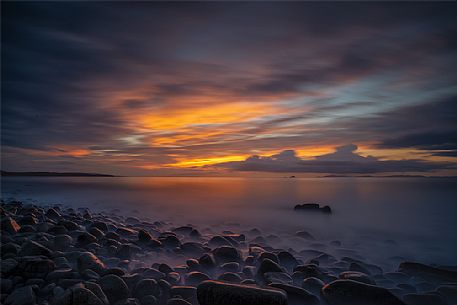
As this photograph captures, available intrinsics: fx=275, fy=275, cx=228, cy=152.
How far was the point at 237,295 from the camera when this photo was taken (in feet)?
11.9

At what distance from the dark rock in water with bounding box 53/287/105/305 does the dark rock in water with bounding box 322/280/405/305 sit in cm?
361

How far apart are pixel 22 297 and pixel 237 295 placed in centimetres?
306

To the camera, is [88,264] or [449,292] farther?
[88,264]

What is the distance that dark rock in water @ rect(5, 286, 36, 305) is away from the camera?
3.84 meters

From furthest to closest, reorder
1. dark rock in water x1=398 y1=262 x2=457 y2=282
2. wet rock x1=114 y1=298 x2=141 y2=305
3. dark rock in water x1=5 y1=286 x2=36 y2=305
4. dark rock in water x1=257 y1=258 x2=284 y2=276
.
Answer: dark rock in water x1=398 y1=262 x2=457 y2=282, dark rock in water x1=257 y1=258 x2=284 y2=276, wet rock x1=114 y1=298 x2=141 y2=305, dark rock in water x1=5 y1=286 x2=36 y2=305

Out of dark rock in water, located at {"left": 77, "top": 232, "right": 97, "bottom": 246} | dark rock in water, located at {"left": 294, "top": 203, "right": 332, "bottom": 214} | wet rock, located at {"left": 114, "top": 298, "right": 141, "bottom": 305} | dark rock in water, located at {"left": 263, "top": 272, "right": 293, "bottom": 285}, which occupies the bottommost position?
dark rock in water, located at {"left": 294, "top": 203, "right": 332, "bottom": 214}

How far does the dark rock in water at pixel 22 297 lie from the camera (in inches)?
151

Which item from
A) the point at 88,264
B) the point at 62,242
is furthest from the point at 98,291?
the point at 62,242

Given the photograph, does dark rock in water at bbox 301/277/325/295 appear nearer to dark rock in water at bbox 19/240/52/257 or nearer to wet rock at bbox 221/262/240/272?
wet rock at bbox 221/262/240/272

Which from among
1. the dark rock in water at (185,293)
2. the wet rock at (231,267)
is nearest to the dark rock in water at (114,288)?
the dark rock in water at (185,293)

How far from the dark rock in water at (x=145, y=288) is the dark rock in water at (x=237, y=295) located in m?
1.14

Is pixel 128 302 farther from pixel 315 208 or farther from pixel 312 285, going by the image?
pixel 315 208

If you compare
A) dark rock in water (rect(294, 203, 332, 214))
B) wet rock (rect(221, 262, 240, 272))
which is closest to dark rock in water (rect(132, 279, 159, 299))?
wet rock (rect(221, 262, 240, 272))

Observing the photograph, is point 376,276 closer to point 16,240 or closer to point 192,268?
point 192,268
